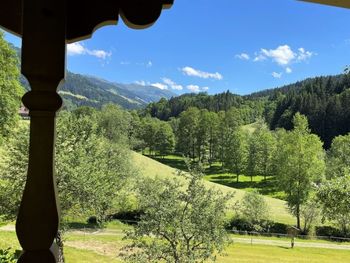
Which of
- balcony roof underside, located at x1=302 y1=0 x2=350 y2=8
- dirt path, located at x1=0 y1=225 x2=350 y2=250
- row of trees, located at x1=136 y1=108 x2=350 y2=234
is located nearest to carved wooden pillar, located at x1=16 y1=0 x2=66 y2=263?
balcony roof underside, located at x1=302 y1=0 x2=350 y2=8

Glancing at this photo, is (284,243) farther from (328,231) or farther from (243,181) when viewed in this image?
(243,181)

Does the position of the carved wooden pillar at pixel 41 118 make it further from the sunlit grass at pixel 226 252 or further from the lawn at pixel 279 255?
the lawn at pixel 279 255

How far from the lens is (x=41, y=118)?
161cm

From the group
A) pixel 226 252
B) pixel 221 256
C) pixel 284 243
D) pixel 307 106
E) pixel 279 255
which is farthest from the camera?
pixel 307 106

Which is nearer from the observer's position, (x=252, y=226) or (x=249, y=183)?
(x=252, y=226)

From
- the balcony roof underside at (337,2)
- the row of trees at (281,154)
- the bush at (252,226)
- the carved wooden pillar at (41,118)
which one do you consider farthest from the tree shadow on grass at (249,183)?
the carved wooden pillar at (41,118)

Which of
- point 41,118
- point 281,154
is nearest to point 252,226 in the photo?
point 281,154

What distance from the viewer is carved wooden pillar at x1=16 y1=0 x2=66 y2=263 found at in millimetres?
1559

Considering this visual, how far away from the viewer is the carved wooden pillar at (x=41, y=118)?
1559 mm

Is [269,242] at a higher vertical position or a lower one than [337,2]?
lower

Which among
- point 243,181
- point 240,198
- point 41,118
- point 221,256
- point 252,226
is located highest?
point 41,118

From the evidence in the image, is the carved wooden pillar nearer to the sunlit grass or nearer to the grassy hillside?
the sunlit grass

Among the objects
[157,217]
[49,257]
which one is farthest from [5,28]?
[157,217]

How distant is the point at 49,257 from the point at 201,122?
82654mm
